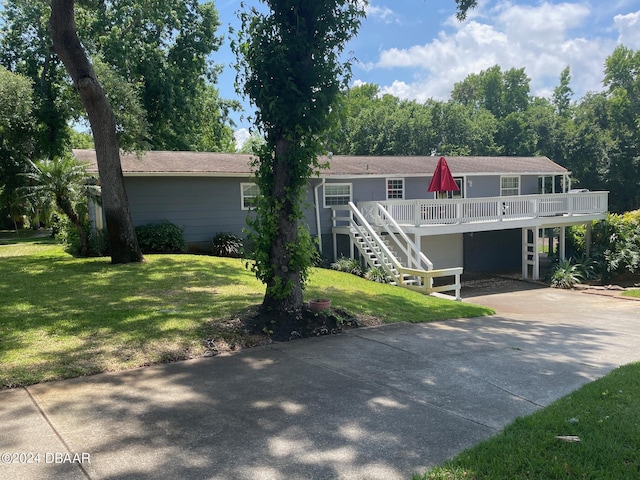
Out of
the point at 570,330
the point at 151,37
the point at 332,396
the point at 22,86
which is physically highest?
the point at 151,37

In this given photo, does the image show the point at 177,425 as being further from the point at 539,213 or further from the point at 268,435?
the point at 539,213

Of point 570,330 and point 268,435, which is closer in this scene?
point 268,435

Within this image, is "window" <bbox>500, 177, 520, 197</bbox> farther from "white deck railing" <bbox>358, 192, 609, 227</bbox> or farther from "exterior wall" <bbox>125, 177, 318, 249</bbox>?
"exterior wall" <bbox>125, 177, 318, 249</bbox>

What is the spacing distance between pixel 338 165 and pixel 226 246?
663 centimetres

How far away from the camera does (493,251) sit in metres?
24.2

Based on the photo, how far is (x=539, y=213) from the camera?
2022cm

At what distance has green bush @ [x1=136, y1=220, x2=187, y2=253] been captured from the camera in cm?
1616

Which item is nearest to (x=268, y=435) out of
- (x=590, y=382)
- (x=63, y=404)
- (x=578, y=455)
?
(x=63, y=404)

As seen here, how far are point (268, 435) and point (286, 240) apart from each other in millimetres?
4342

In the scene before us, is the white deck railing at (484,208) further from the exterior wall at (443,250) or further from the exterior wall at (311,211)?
the exterior wall at (443,250)

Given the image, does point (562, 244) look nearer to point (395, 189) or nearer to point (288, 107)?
point (395, 189)

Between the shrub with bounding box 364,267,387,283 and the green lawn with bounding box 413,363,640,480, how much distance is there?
11195mm

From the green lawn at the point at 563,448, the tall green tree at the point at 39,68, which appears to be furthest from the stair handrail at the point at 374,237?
the tall green tree at the point at 39,68

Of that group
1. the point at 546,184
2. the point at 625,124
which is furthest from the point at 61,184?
the point at 625,124
